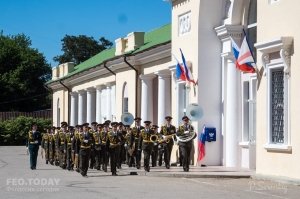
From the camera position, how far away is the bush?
5956 cm

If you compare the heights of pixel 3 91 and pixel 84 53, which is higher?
pixel 84 53

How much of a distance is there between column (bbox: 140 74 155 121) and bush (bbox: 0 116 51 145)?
89.2 feet

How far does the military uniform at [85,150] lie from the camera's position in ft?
72.4

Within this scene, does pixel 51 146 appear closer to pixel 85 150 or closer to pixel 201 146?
pixel 85 150

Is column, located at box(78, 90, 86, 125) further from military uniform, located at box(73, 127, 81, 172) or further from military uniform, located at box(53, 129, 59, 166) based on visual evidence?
military uniform, located at box(73, 127, 81, 172)

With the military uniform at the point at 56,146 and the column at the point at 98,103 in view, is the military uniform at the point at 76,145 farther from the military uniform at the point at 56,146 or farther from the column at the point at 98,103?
the column at the point at 98,103

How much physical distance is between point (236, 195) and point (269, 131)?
4405 mm

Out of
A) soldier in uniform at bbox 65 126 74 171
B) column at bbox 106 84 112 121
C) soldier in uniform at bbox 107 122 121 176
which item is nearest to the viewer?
soldier in uniform at bbox 107 122 121 176

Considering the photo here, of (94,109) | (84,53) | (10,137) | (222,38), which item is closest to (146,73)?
(222,38)

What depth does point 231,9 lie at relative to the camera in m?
23.5

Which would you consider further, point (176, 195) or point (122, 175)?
point (122, 175)

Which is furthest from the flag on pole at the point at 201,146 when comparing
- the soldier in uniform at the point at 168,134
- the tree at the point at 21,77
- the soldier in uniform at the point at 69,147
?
the tree at the point at 21,77

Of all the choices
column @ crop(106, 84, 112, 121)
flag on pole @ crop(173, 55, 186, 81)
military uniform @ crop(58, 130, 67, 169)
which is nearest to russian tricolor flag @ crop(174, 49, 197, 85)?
flag on pole @ crop(173, 55, 186, 81)

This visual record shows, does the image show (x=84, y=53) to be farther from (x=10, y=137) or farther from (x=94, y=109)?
(x=94, y=109)
